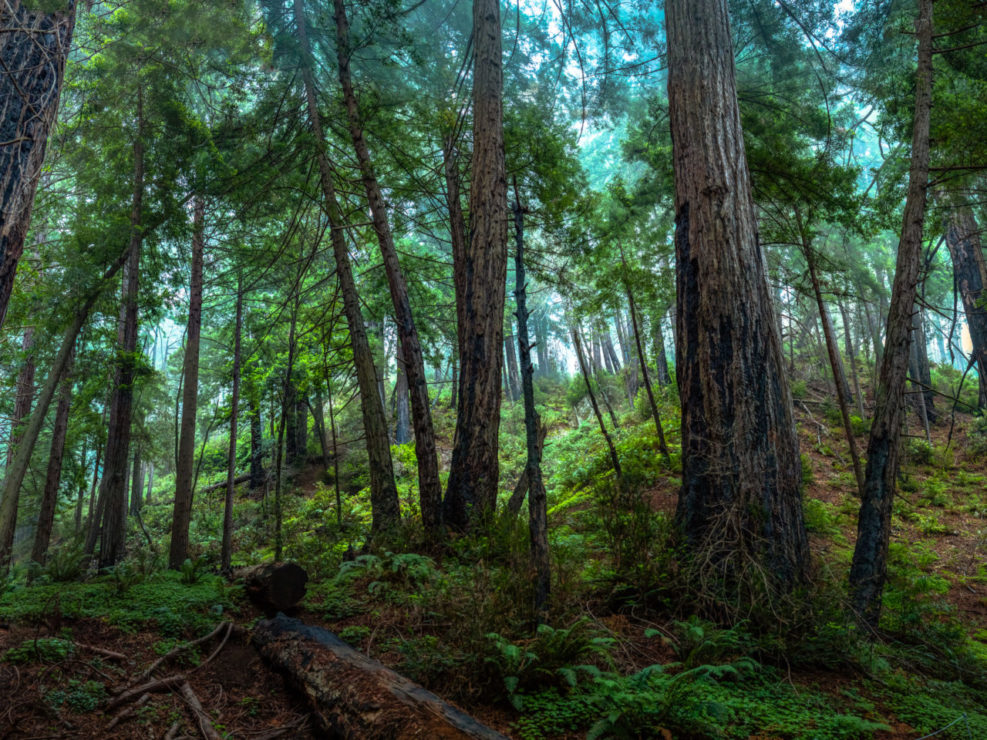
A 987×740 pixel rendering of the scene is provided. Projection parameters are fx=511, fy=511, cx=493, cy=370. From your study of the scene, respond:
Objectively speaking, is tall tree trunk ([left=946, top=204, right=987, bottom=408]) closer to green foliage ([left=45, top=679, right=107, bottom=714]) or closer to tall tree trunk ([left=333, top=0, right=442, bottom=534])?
tall tree trunk ([left=333, top=0, right=442, bottom=534])

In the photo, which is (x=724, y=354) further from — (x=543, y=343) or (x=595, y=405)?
(x=543, y=343)

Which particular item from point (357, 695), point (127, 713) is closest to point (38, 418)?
point (127, 713)

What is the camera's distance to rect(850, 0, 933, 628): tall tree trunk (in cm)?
441

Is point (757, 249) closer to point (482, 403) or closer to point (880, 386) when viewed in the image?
point (880, 386)

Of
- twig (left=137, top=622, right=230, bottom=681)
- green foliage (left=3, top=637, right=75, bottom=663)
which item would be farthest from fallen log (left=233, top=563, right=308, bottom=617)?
green foliage (left=3, top=637, right=75, bottom=663)

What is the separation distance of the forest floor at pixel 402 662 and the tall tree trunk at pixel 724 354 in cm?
89

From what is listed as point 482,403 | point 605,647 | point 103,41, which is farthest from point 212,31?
point 605,647

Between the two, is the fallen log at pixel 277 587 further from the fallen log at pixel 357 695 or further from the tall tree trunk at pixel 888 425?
the tall tree trunk at pixel 888 425

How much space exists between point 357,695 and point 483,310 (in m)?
4.84

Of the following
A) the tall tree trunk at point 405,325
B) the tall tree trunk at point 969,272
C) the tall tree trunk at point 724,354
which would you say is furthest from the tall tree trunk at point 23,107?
the tall tree trunk at point 969,272

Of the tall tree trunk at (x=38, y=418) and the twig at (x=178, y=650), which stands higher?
the tall tree trunk at (x=38, y=418)

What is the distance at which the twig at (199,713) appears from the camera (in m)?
3.01

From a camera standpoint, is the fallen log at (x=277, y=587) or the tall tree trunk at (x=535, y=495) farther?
the fallen log at (x=277, y=587)

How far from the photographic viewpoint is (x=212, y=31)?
7.96 metres
